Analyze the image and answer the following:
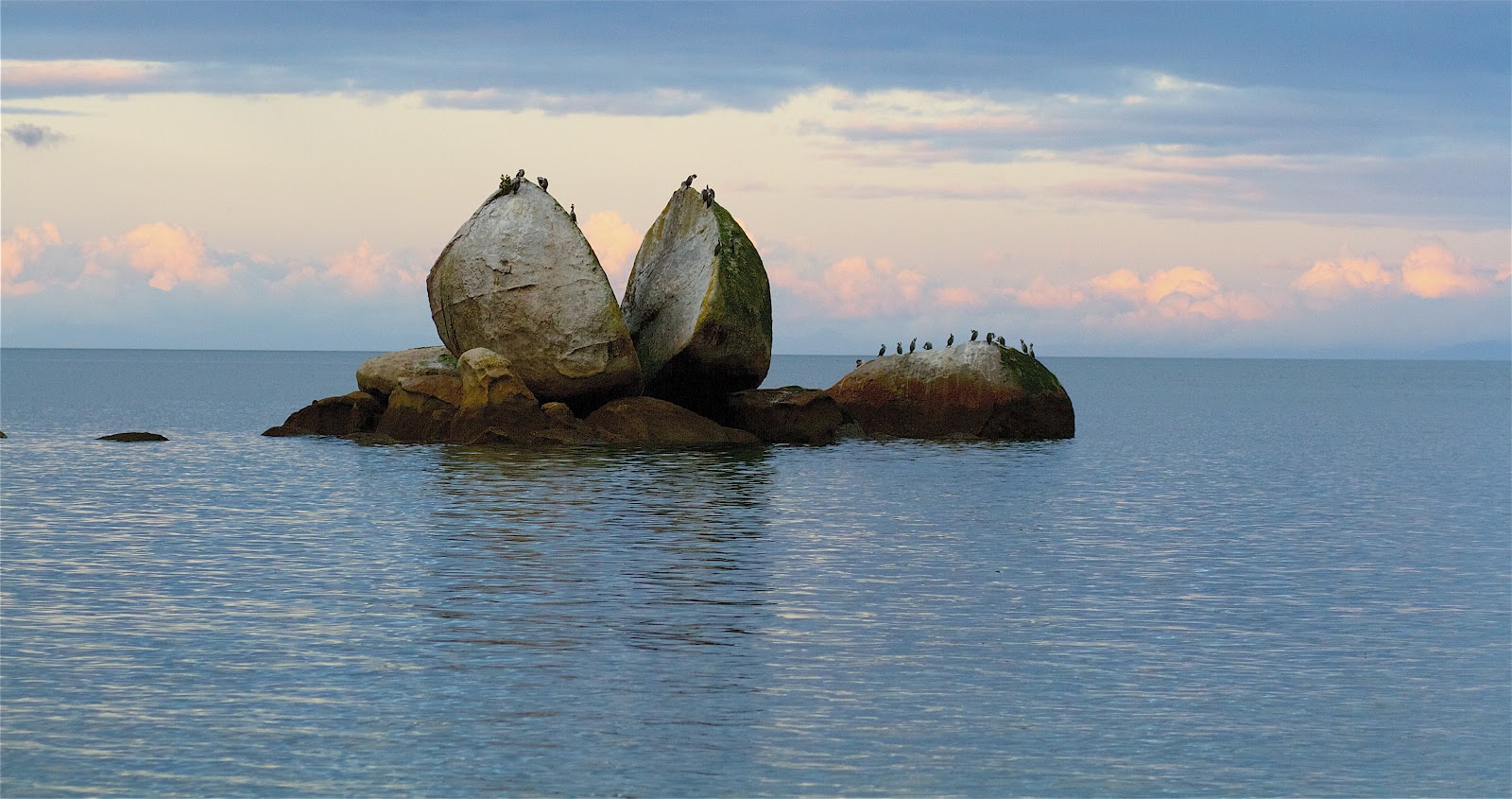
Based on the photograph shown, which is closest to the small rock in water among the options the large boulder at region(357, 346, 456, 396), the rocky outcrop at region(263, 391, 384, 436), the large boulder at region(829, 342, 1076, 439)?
the rocky outcrop at region(263, 391, 384, 436)

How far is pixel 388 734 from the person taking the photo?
507 inches

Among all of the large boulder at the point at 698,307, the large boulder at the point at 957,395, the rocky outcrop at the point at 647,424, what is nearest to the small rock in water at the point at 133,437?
the rocky outcrop at the point at 647,424

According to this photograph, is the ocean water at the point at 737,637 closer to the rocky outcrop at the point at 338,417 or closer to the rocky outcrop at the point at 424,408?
the rocky outcrop at the point at 424,408

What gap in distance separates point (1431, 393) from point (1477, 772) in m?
148

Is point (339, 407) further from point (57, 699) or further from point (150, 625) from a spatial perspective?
point (57, 699)

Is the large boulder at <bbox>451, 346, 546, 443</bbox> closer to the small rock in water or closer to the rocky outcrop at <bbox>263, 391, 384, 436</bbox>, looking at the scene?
the rocky outcrop at <bbox>263, 391, 384, 436</bbox>

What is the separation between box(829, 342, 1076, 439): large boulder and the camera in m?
48.7

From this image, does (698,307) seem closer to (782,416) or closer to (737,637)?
(782,416)

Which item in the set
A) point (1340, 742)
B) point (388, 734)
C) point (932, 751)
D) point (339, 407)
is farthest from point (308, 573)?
point (339, 407)

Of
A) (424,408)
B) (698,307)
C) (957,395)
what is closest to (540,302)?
(698,307)

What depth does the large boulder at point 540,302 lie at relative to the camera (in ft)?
139

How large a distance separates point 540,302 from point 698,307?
13.8 ft

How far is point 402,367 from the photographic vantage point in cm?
4606

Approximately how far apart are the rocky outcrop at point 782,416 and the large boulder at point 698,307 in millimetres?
478
